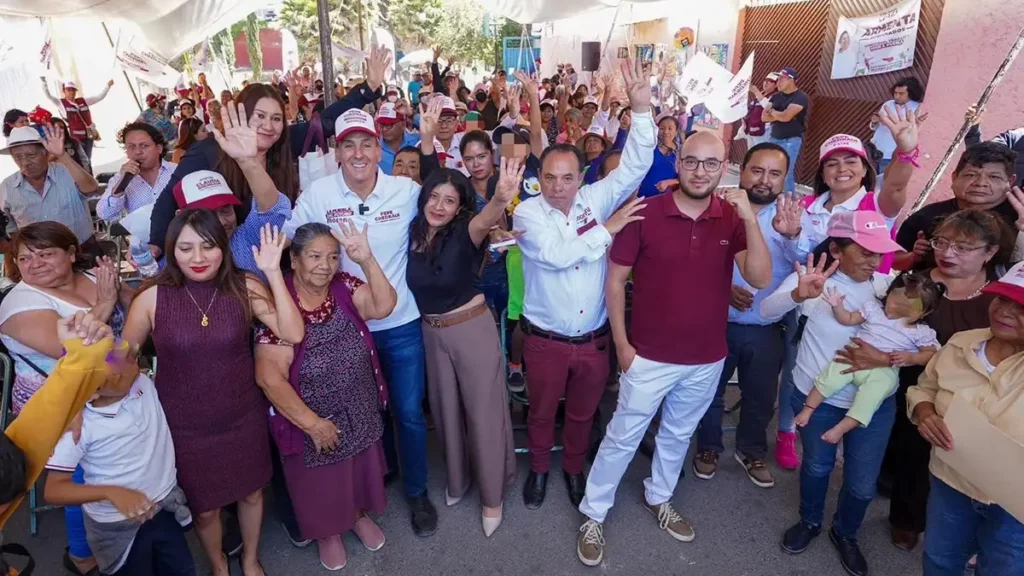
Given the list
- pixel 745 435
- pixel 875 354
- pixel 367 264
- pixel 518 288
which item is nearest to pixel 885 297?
pixel 875 354

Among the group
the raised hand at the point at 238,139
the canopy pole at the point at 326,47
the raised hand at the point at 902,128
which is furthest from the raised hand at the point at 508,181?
the canopy pole at the point at 326,47

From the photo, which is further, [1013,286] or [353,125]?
[353,125]

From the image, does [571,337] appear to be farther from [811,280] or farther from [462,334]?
[811,280]

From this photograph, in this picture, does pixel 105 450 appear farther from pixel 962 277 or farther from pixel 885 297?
pixel 962 277

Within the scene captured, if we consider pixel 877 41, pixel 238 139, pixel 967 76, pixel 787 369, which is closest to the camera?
pixel 238 139

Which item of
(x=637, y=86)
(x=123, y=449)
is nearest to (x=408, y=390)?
(x=123, y=449)

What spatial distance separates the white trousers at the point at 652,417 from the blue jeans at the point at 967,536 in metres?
1.03

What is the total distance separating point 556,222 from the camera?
3031 millimetres

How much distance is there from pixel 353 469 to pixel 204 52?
15.8 meters

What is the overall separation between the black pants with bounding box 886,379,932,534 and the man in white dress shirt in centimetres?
155

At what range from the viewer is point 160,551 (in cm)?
249

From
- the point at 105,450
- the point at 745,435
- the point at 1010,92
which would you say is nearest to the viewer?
the point at 105,450

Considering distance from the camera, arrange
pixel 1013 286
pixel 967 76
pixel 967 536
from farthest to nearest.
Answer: pixel 967 76, pixel 967 536, pixel 1013 286

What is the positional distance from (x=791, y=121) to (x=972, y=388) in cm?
813
